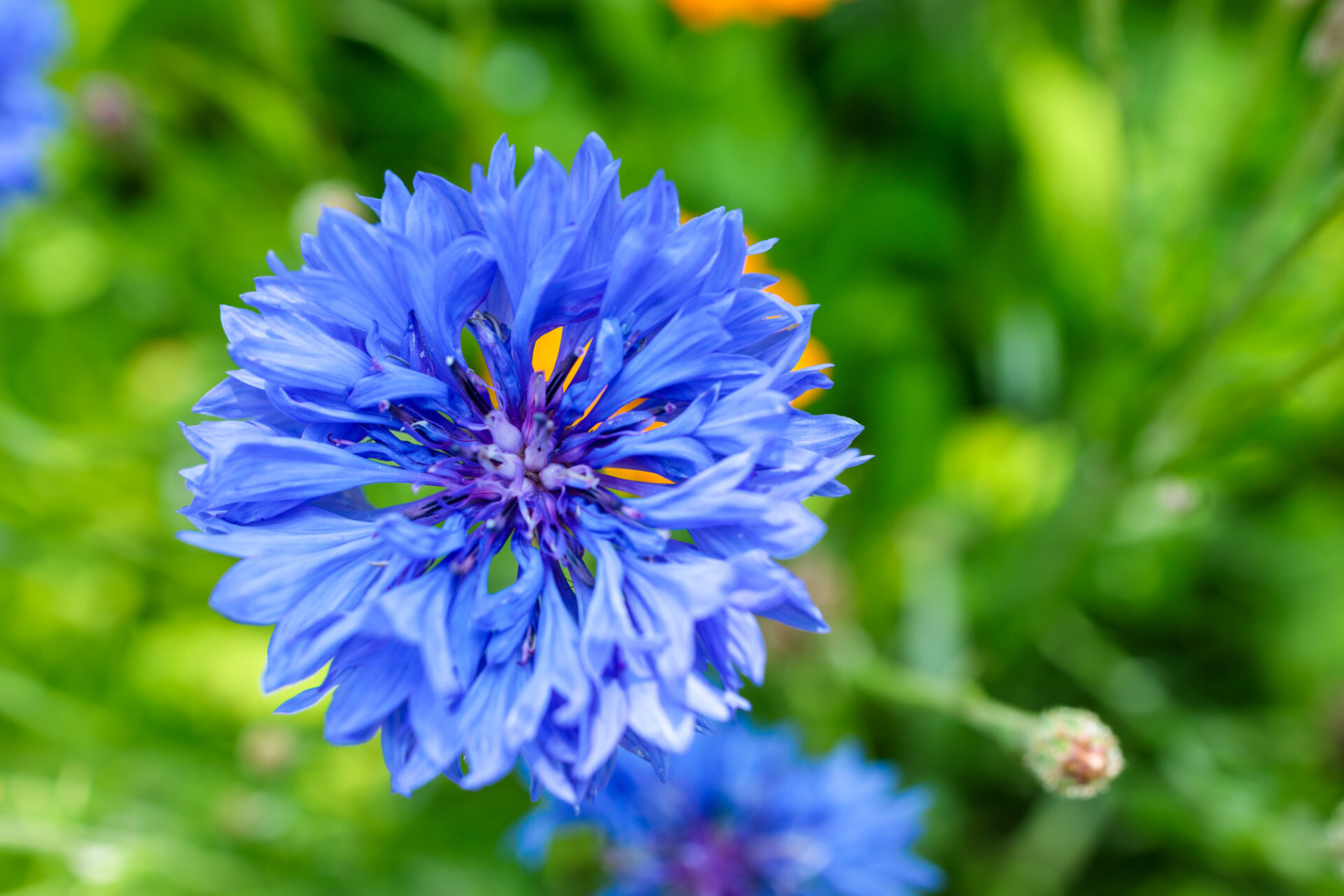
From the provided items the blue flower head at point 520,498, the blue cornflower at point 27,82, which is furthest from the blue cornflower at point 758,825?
the blue cornflower at point 27,82

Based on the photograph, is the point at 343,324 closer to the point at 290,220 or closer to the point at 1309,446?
the point at 290,220

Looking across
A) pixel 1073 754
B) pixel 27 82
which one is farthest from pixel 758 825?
pixel 27 82

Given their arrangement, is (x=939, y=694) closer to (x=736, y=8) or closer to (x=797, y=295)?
(x=797, y=295)

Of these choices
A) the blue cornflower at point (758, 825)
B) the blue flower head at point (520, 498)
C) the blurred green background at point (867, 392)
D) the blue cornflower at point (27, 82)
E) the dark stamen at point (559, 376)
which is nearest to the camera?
the blue flower head at point (520, 498)

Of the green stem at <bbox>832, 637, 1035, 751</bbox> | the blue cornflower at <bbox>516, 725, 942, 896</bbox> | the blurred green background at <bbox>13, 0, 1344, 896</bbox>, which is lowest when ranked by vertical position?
the blue cornflower at <bbox>516, 725, 942, 896</bbox>

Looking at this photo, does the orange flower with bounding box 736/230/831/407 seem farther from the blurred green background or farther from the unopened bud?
the unopened bud

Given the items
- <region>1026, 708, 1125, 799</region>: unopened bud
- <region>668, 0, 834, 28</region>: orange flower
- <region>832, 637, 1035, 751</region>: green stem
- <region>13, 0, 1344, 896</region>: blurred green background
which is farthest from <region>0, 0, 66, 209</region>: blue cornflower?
<region>1026, 708, 1125, 799</region>: unopened bud

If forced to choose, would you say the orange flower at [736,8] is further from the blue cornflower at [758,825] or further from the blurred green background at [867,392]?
the blue cornflower at [758,825]
